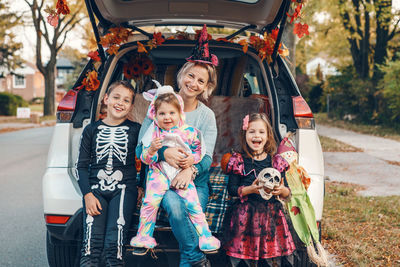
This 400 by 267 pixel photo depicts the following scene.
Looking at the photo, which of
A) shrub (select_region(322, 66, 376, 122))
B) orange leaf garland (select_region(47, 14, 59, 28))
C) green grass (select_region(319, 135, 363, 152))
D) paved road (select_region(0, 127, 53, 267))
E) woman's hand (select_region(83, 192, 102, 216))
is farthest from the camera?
shrub (select_region(322, 66, 376, 122))

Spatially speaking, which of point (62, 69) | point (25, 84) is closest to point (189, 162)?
point (25, 84)

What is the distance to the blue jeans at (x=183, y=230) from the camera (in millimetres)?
2688

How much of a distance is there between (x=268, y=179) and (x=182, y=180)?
558 mm

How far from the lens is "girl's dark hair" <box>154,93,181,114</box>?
2930mm

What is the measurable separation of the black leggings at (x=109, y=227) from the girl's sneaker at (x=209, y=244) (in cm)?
49

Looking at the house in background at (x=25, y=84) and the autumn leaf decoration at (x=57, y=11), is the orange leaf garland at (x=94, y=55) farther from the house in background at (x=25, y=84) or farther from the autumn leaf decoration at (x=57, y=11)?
the house in background at (x=25, y=84)

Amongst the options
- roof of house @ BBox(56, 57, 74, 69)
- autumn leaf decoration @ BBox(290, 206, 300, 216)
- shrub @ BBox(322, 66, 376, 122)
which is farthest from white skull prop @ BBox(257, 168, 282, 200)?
roof of house @ BBox(56, 57, 74, 69)

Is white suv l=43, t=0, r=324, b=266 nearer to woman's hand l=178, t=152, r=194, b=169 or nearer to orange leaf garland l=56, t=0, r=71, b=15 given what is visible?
orange leaf garland l=56, t=0, r=71, b=15

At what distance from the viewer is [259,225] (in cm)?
279

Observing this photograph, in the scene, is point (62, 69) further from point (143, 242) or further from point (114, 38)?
point (143, 242)

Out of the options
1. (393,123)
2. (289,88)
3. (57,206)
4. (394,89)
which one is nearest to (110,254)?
(57,206)

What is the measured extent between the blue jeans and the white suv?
3.8 inches

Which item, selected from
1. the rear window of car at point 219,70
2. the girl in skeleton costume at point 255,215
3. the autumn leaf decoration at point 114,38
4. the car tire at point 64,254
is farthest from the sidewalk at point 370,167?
the car tire at point 64,254

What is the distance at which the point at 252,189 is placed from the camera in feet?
9.39
